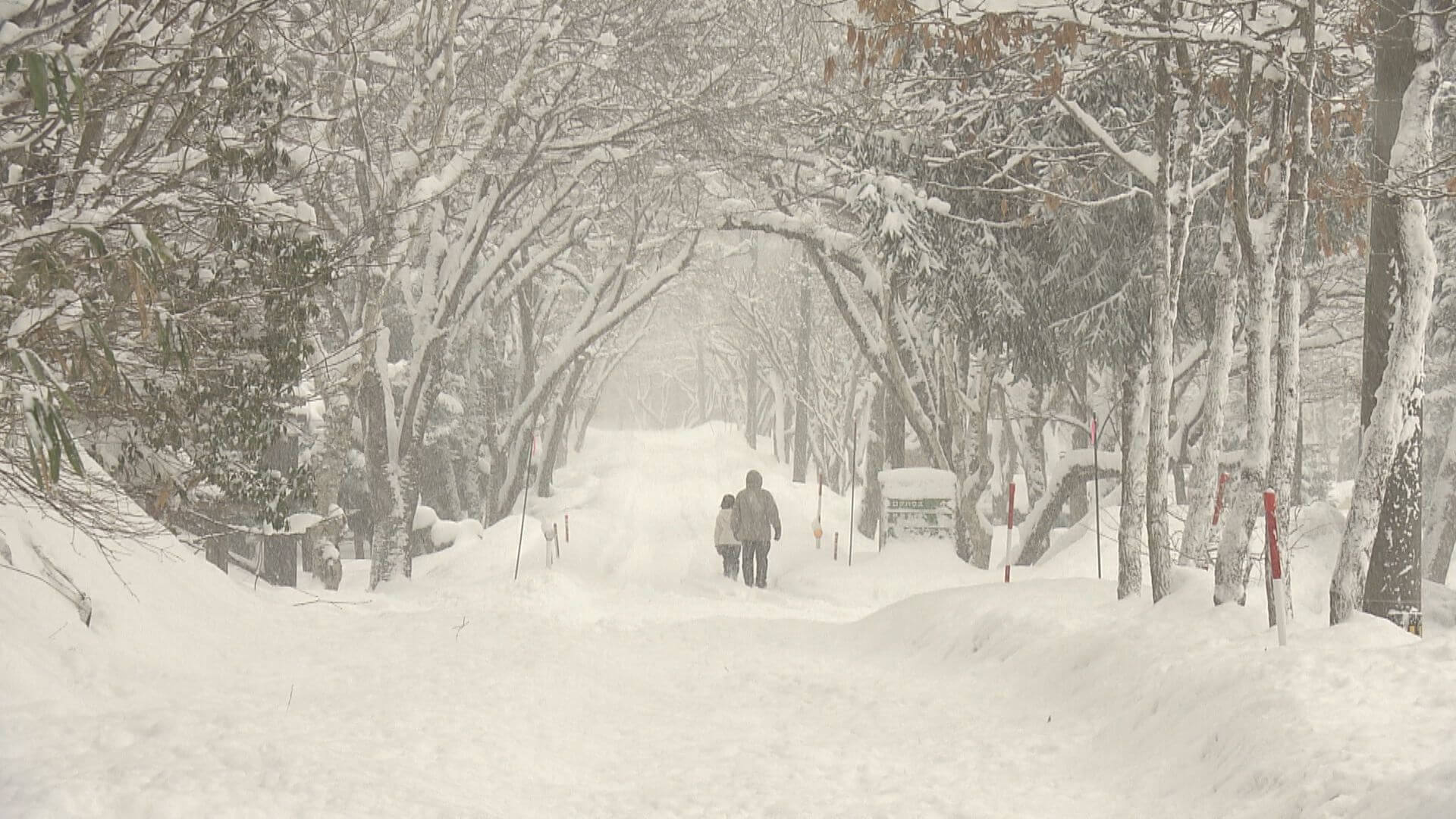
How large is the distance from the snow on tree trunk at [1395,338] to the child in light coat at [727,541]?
11.4m

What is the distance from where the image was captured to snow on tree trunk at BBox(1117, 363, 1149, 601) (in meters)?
9.86

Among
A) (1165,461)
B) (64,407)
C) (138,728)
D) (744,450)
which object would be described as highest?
(64,407)

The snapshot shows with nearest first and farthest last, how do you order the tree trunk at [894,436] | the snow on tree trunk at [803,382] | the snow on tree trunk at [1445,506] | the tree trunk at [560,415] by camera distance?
the snow on tree trunk at [1445,506] → the tree trunk at [894,436] → the tree trunk at [560,415] → the snow on tree trunk at [803,382]

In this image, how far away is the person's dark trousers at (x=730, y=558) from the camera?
739 inches

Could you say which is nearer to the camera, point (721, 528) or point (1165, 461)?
point (1165, 461)

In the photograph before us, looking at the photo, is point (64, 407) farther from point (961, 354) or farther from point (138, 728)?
point (961, 354)

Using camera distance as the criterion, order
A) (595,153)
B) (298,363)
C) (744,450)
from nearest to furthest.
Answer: (298,363) → (595,153) → (744,450)

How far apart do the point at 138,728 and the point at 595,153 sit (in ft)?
37.9

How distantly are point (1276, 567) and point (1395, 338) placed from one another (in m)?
2.08

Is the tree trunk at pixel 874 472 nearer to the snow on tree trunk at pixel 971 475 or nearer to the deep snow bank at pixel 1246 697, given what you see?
the snow on tree trunk at pixel 971 475

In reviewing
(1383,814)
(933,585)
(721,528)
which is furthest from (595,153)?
(1383,814)

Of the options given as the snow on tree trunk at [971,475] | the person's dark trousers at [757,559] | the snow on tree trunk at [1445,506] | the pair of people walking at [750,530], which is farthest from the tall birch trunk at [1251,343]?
the snow on tree trunk at [1445,506]

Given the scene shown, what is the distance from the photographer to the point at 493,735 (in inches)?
271

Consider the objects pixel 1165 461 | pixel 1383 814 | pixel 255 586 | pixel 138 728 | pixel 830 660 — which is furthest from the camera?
pixel 255 586
